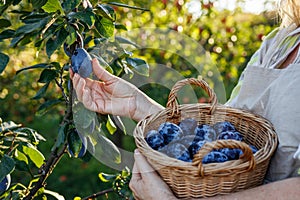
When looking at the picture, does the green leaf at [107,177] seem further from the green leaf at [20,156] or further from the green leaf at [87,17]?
the green leaf at [87,17]

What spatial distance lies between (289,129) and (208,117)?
245mm

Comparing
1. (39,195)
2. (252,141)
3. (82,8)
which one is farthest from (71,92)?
(252,141)

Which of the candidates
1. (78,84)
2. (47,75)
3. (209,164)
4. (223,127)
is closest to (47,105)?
(47,75)

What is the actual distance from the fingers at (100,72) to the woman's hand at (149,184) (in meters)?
0.38

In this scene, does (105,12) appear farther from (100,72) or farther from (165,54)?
(165,54)

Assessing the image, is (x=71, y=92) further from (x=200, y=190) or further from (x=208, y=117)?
(x=200, y=190)

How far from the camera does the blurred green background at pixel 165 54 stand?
4.04 metres

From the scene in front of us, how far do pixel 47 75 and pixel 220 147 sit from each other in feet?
2.32

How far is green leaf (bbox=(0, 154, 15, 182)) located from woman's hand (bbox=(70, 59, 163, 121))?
0.26m

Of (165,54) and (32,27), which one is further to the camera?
(165,54)

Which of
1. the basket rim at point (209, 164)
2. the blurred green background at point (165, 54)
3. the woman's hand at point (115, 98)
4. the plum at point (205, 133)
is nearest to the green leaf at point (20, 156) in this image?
the woman's hand at point (115, 98)

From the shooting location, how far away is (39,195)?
76.1 inches

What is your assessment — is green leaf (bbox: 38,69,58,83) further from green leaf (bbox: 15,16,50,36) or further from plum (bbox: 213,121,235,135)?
plum (bbox: 213,121,235,135)

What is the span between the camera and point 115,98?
176cm
